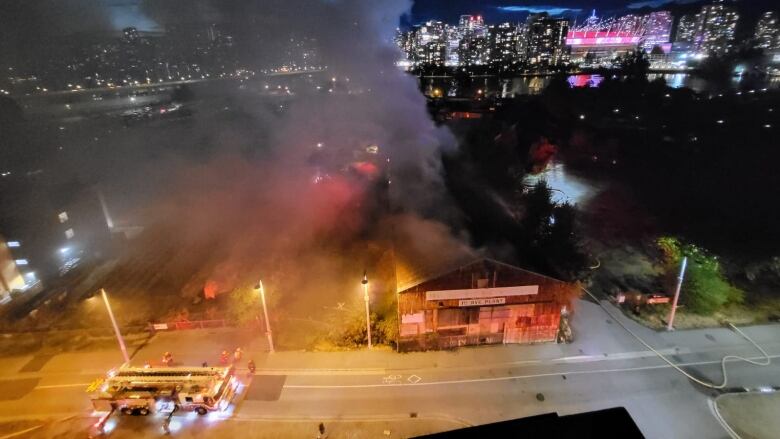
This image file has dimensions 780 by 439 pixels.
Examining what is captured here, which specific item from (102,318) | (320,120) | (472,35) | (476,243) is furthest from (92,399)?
(472,35)

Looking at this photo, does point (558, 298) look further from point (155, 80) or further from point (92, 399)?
point (155, 80)

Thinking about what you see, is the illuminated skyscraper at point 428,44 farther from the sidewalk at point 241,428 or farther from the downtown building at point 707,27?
the downtown building at point 707,27

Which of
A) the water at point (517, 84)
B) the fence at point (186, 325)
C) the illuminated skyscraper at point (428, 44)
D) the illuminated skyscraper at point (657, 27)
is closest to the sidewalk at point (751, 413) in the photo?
the fence at point (186, 325)

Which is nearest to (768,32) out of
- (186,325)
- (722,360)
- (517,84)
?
(517,84)

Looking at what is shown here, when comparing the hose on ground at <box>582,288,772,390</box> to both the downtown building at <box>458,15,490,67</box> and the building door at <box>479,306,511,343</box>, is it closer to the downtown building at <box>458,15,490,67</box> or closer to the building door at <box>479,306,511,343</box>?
the building door at <box>479,306,511,343</box>

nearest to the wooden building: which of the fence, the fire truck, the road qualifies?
the road

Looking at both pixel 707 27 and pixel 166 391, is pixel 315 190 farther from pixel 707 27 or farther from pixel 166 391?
pixel 707 27
